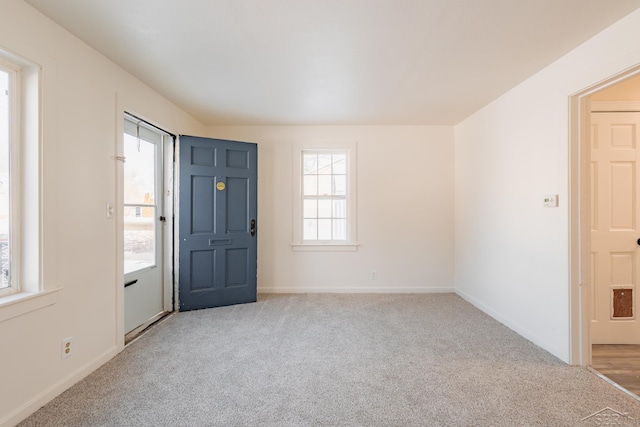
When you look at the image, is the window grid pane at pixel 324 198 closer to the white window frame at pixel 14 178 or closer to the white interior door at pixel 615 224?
the white interior door at pixel 615 224

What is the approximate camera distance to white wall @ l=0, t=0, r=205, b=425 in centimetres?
174

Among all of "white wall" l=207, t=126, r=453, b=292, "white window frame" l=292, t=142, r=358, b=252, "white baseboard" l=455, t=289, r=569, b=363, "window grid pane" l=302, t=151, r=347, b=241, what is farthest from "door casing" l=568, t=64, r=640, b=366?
"window grid pane" l=302, t=151, r=347, b=241

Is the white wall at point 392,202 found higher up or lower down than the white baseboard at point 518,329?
higher up

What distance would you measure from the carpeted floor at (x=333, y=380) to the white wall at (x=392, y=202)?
1.18 m

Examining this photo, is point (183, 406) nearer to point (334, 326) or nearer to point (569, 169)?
point (334, 326)

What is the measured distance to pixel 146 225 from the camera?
328 centimetres

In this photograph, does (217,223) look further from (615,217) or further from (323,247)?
(615,217)

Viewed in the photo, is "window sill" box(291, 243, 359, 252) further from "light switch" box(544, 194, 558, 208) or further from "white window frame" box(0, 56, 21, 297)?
"white window frame" box(0, 56, 21, 297)

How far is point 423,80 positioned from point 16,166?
3.18 m

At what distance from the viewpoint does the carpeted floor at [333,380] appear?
1.77 metres

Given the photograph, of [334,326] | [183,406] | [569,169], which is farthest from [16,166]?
[569,169]

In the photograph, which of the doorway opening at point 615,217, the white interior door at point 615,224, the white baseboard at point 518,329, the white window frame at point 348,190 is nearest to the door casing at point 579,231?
the white baseboard at point 518,329

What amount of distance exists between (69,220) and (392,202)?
3676 mm

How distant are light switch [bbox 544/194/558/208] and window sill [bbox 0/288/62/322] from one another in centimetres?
380
